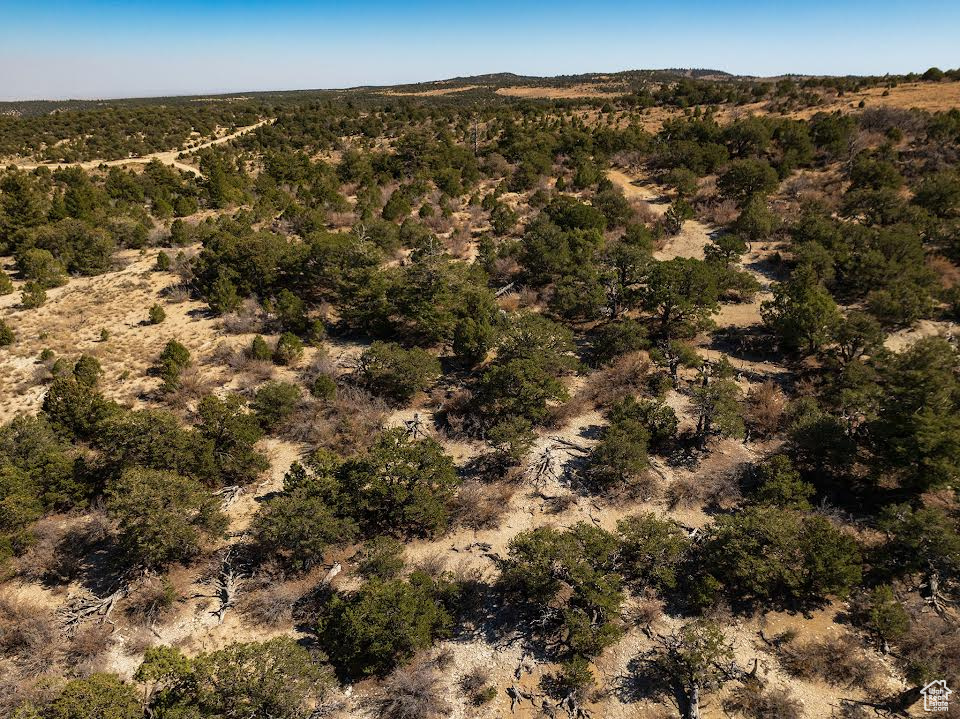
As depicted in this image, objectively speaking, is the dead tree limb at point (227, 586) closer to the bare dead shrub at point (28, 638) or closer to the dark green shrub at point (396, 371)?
the bare dead shrub at point (28, 638)

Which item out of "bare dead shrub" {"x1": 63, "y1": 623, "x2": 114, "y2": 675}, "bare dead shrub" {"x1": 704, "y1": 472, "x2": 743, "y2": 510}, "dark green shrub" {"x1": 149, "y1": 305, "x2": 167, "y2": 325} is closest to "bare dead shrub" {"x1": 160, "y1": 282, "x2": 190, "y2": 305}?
"dark green shrub" {"x1": 149, "y1": 305, "x2": 167, "y2": 325}

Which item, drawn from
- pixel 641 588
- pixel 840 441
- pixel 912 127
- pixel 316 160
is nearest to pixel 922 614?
pixel 840 441

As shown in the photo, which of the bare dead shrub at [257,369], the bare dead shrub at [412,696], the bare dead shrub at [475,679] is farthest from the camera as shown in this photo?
the bare dead shrub at [257,369]

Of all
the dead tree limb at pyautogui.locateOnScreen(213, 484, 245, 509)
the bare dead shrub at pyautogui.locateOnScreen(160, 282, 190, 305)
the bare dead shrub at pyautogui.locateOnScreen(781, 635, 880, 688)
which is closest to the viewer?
the bare dead shrub at pyautogui.locateOnScreen(781, 635, 880, 688)

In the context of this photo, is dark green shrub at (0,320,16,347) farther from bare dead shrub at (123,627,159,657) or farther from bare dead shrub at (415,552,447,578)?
bare dead shrub at (415,552,447,578)

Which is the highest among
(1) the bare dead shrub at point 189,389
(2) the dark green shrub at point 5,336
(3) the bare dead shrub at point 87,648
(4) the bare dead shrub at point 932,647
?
(2) the dark green shrub at point 5,336

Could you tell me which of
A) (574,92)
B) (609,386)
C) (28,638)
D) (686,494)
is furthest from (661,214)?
(574,92)

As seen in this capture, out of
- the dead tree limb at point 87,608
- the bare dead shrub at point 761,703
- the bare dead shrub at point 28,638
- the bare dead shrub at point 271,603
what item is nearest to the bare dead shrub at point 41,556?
the bare dead shrub at point 28,638
